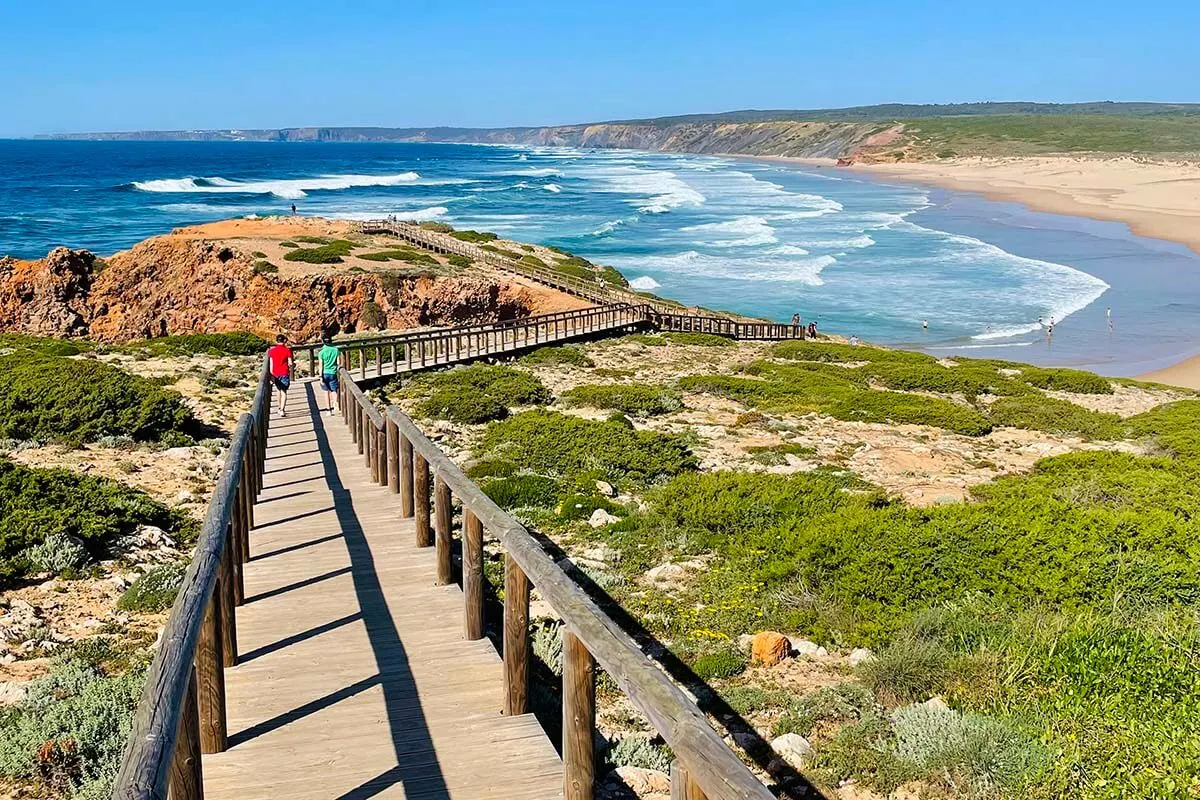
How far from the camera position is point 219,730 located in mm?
4340

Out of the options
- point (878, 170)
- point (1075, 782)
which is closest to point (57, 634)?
point (1075, 782)

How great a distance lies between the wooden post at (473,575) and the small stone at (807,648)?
8.48 ft

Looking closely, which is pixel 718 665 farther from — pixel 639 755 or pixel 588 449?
pixel 588 449

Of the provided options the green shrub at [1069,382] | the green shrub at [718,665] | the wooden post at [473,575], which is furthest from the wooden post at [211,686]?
the green shrub at [1069,382]

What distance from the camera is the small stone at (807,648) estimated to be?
693 centimetres

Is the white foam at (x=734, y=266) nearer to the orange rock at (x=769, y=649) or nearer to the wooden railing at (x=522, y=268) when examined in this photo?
the wooden railing at (x=522, y=268)

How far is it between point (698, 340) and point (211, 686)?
1114 inches

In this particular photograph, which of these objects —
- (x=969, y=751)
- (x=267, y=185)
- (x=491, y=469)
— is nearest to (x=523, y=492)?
(x=491, y=469)

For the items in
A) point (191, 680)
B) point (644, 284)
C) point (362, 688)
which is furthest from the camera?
point (644, 284)

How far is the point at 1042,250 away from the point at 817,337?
32.1 m

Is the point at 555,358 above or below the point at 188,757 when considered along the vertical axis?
below

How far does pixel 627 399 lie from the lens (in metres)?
18.6

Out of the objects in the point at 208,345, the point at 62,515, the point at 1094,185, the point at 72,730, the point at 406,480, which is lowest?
the point at 208,345

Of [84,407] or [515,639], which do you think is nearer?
[515,639]
